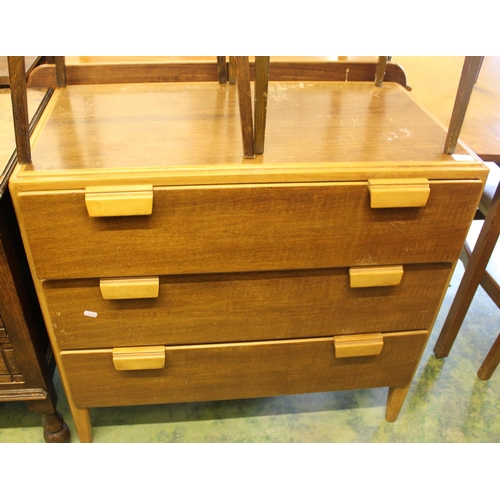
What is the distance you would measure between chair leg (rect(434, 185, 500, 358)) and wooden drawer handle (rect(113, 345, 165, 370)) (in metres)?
0.88

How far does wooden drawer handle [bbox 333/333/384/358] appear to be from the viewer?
1.03 metres

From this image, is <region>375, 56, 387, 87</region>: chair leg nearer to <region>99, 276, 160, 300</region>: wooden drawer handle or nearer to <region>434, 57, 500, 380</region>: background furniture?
<region>434, 57, 500, 380</region>: background furniture

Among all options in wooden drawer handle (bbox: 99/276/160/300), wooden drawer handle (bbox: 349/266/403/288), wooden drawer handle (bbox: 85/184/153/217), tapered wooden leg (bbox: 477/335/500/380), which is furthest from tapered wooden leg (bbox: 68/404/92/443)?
tapered wooden leg (bbox: 477/335/500/380)

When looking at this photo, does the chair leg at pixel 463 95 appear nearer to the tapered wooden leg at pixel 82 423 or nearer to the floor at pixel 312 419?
the floor at pixel 312 419

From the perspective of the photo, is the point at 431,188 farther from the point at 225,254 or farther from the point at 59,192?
the point at 59,192

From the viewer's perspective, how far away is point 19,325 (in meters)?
0.96

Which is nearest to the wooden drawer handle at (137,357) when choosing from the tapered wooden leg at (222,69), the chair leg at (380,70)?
the tapered wooden leg at (222,69)

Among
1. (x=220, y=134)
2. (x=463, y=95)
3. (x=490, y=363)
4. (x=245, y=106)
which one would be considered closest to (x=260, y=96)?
(x=245, y=106)

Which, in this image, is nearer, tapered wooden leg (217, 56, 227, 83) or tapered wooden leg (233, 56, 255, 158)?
tapered wooden leg (233, 56, 255, 158)

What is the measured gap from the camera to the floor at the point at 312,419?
1.23m

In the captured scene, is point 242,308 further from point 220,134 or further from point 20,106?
point 20,106

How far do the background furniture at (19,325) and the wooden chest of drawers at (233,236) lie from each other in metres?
0.07

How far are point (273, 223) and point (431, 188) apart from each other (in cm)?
29

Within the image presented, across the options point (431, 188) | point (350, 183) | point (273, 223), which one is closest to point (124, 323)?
point (273, 223)
